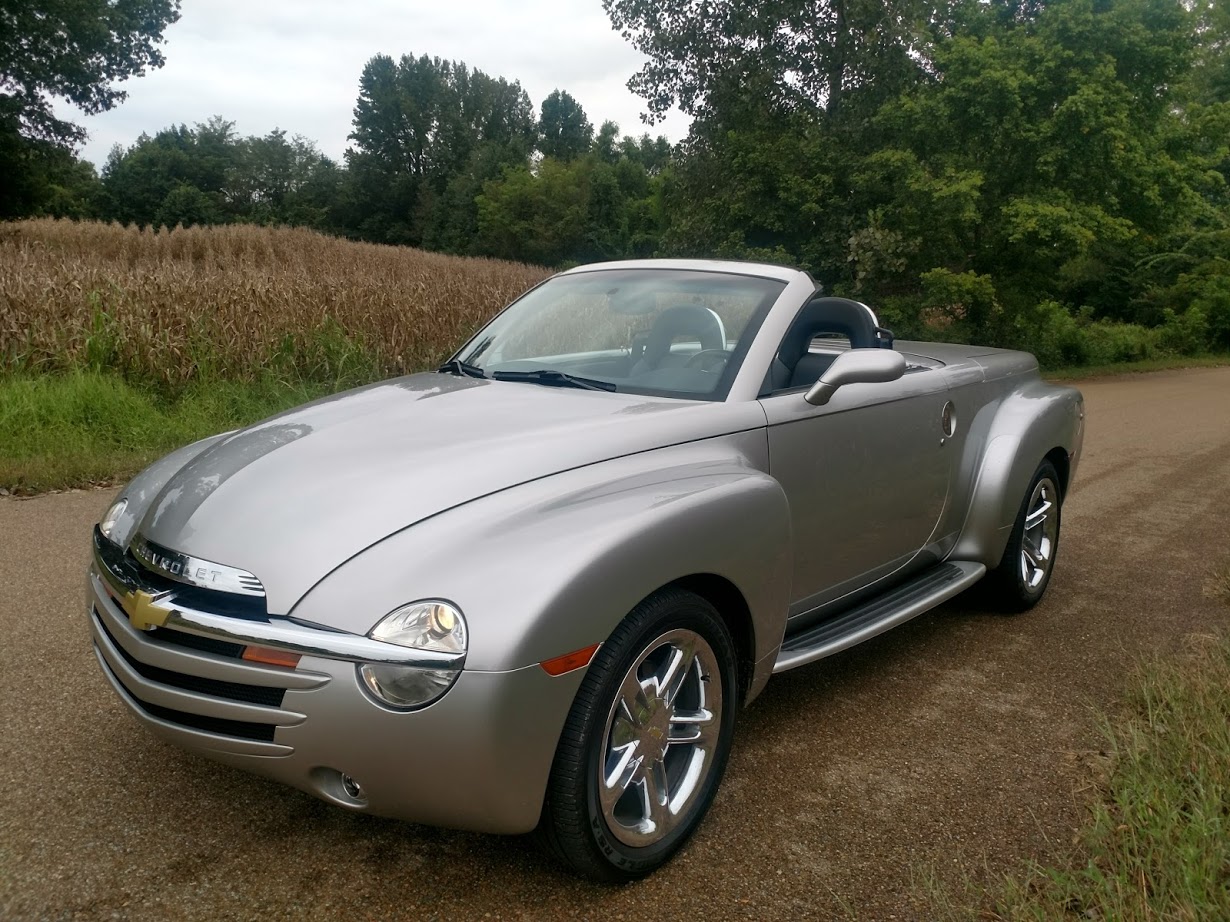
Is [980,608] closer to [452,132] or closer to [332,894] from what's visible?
[332,894]

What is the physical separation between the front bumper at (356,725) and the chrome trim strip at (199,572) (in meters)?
0.07

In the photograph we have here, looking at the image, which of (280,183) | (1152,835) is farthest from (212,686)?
(280,183)

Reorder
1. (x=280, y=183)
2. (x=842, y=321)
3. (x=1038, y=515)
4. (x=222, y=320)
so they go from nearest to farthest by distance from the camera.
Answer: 1. (x=842, y=321)
2. (x=1038, y=515)
3. (x=222, y=320)
4. (x=280, y=183)

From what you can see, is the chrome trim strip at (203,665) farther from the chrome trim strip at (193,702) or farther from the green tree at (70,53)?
the green tree at (70,53)

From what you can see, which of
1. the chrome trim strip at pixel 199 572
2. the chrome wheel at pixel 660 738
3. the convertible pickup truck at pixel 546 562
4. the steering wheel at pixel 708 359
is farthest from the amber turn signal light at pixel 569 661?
the steering wheel at pixel 708 359

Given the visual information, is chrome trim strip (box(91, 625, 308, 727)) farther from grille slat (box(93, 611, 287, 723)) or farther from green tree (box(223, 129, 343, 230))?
green tree (box(223, 129, 343, 230))

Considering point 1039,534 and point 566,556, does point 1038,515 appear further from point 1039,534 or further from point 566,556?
point 566,556

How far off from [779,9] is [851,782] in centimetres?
2514

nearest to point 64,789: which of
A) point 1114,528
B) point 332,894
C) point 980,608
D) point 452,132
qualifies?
point 332,894

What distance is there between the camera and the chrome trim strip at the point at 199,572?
241 cm

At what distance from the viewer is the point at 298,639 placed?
2262 mm

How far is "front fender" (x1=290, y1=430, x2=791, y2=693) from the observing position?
2273mm

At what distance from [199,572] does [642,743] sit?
46.3 inches

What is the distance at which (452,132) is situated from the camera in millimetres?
100312
